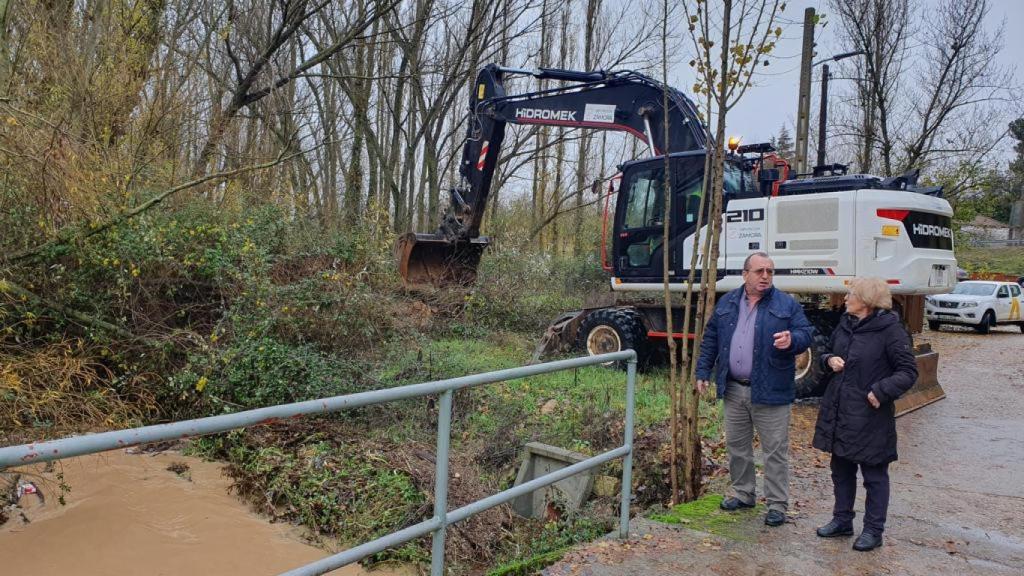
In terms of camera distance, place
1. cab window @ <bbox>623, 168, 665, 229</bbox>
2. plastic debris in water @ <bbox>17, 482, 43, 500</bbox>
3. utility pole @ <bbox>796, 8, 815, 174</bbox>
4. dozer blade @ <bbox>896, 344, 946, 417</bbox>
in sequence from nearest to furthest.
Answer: plastic debris in water @ <bbox>17, 482, 43, 500</bbox> < dozer blade @ <bbox>896, 344, 946, 417</bbox> < cab window @ <bbox>623, 168, 665, 229</bbox> < utility pole @ <bbox>796, 8, 815, 174</bbox>

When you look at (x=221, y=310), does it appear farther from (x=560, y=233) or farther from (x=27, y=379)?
(x=560, y=233)

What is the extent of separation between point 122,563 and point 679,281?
23.2 ft

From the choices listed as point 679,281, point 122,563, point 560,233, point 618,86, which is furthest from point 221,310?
point 560,233

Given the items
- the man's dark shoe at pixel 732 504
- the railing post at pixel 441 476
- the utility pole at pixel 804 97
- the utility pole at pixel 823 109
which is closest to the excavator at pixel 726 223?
the man's dark shoe at pixel 732 504

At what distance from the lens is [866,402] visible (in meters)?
4.25

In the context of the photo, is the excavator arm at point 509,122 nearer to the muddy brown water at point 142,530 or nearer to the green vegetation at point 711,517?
the muddy brown water at point 142,530

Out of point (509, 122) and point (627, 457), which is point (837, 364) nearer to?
point (627, 457)

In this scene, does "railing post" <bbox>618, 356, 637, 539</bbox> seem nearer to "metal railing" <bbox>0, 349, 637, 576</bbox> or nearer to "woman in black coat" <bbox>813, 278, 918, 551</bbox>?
"metal railing" <bbox>0, 349, 637, 576</bbox>

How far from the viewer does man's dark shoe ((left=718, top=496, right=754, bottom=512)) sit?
4.87 meters

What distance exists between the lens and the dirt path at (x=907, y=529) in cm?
404

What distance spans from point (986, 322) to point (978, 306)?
674mm

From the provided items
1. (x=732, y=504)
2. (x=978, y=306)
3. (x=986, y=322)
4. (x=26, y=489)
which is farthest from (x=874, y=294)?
(x=986, y=322)

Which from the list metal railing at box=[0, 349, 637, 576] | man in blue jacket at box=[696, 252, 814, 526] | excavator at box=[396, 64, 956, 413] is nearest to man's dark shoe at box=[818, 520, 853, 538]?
man in blue jacket at box=[696, 252, 814, 526]

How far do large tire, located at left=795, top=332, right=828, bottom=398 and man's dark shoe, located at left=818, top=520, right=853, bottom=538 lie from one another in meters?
4.69
